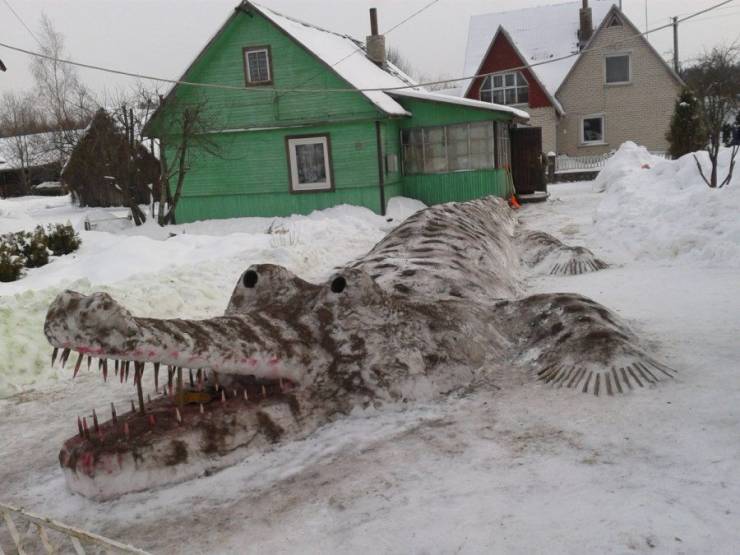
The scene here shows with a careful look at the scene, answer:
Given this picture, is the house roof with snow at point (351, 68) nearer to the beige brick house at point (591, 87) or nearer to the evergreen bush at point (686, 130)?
the evergreen bush at point (686, 130)

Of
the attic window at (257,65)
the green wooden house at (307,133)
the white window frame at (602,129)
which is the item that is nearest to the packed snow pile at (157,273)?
the green wooden house at (307,133)

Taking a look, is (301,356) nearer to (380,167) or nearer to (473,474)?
(473,474)

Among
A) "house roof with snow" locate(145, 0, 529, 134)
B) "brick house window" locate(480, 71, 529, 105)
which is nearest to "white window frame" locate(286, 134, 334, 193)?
"house roof with snow" locate(145, 0, 529, 134)

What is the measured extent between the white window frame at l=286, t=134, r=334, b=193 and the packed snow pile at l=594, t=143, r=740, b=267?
7631mm

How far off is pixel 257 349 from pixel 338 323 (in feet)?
2.26

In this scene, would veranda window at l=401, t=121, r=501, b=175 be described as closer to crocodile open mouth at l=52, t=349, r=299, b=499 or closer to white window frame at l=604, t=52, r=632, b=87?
crocodile open mouth at l=52, t=349, r=299, b=499

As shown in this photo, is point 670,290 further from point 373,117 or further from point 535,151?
point 535,151

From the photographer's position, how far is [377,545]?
7.89 ft

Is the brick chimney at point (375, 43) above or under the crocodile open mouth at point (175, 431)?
above

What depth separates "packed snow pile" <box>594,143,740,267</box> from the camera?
7.32 meters

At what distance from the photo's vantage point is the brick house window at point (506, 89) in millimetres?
32094

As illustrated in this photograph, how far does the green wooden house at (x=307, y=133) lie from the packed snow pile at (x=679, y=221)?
471 centimetres

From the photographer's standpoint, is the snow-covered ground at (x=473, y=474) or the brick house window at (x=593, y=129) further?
the brick house window at (x=593, y=129)

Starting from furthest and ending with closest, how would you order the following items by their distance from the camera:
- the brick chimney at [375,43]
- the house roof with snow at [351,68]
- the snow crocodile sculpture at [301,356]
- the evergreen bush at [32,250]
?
the brick chimney at [375,43], the house roof with snow at [351,68], the evergreen bush at [32,250], the snow crocodile sculpture at [301,356]
